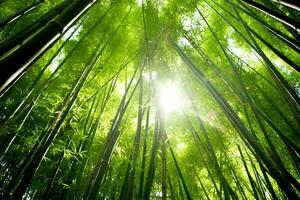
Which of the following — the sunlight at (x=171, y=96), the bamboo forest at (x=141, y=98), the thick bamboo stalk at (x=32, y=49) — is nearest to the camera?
the thick bamboo stalk at (x=32, y=49)

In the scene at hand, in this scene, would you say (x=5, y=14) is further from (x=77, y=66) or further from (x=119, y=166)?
(x=119, y=166)

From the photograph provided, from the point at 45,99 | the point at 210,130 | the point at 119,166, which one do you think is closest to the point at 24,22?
the point at 45,99

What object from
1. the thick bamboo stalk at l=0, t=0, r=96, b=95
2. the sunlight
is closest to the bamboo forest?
the sunlight

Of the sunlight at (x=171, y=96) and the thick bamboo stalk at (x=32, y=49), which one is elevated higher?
the sunlight at (x=171, y=96)

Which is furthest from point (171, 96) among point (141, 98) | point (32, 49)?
point (32, 49)

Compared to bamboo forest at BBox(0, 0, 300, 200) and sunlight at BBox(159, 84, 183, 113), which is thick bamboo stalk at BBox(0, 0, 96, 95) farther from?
sunlight at BBox(159, 84, 183, 113)

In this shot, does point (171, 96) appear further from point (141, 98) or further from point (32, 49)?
point (32, 49)

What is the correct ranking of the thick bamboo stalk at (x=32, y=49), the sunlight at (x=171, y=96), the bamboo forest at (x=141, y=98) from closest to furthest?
the thick bamboo stalk at (x=32, y=49) → the bamboo forest at (x=141, y=98) → the sunlight at (x=171, y=96)

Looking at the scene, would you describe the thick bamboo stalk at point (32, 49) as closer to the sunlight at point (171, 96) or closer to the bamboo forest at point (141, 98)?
the bamboo forest at point (141, 98)

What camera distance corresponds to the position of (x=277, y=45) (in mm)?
4172

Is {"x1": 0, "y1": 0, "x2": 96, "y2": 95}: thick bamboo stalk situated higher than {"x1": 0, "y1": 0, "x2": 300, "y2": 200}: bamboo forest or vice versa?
{"x1": 0, "y1": 0, "x2": 300, "y2": 200}: bamboo forest

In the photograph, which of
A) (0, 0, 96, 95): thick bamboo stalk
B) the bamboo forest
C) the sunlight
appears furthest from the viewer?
the sunlight

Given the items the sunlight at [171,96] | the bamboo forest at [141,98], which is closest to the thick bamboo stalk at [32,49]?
the bamboo forest at [141,98]

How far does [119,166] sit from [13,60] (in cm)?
301
